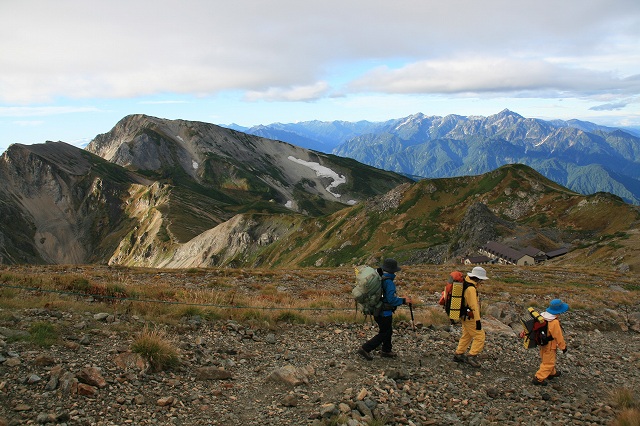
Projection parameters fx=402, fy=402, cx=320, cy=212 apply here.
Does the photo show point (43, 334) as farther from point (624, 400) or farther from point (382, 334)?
point (624, 400)

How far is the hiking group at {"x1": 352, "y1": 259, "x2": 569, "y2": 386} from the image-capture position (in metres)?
10.9

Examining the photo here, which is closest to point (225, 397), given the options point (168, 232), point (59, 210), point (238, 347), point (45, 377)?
point (238, 347)

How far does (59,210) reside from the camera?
178 metres

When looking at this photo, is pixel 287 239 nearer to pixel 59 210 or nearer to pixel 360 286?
pixel 360 286

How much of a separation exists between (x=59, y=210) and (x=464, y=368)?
204455mm

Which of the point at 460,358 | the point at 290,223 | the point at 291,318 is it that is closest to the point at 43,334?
the point at 291,318

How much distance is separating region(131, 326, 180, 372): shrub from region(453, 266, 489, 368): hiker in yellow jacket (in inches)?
311

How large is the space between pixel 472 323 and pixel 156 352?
28.2ft

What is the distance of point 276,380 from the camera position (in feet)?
32.4

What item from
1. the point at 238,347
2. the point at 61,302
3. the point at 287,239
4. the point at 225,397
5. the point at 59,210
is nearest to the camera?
the point at 225,397

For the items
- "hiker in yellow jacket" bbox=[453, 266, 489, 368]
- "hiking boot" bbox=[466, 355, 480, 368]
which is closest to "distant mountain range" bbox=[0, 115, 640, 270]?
"hiking boot" bbox=[466, 355, 480, 368]

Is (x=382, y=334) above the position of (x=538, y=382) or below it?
above

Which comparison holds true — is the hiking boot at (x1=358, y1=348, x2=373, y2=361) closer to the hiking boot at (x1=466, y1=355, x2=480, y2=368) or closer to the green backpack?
the green backpack

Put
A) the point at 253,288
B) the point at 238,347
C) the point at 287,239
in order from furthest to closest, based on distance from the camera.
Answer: the point at 287,239 < the point at 253,288 < the point at 238,347
